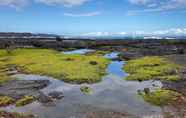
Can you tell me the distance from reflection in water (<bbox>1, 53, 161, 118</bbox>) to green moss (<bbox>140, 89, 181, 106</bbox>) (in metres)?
0.93

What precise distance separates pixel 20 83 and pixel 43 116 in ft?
47.0

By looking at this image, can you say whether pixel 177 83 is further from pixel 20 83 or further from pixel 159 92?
pixel 20 83

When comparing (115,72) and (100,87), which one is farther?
(115,72)

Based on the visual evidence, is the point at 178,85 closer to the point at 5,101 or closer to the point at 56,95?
the point at 56,95

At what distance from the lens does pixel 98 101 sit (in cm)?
2859

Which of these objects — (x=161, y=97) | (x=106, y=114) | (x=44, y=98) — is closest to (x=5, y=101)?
(x=44, y=98)

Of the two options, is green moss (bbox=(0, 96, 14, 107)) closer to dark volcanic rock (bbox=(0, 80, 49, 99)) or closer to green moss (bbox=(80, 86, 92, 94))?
dark volcanic rock (bbox=(0, 80, 49, 99))

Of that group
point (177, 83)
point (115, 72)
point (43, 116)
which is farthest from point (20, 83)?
point (177, 83)

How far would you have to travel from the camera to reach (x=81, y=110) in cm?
2531

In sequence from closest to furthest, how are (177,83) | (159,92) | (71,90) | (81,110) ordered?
(81,110), (159,92), (71,90), (177,83)

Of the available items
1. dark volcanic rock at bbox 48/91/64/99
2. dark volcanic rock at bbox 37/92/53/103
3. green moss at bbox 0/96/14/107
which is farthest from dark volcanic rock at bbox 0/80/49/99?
dark volcanic rock at bbox 48/91/64/99

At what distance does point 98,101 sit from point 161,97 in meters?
6.90

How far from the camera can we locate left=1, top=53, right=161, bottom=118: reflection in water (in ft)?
82.0

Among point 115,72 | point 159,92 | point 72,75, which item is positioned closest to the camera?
point 159,92
